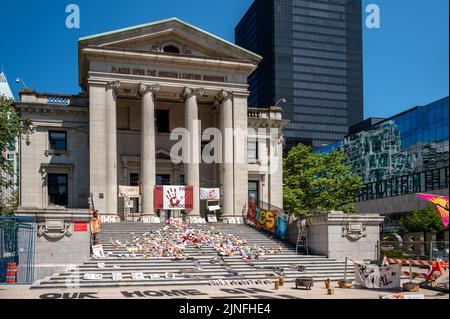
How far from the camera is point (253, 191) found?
171 ft

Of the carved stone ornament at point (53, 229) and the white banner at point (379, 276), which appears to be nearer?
the white banner at point (379, 276)

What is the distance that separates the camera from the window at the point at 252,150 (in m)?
51.7

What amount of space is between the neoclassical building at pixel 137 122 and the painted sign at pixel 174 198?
1.45 ft

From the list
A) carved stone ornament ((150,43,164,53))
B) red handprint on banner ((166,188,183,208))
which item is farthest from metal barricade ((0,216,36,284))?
carved stone ornament ((150,43,164,53))

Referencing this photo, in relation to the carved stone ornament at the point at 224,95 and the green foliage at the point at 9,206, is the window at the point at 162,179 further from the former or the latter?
the green foliage at the point at 9,206

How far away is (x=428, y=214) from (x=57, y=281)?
4977 centimetres

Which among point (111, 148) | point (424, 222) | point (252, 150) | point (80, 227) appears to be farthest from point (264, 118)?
point (80, 227)

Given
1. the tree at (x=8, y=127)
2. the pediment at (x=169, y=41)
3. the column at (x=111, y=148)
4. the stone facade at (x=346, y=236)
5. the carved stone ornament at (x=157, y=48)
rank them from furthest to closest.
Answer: the carved stone ornament at (x=157, y=48), the pediment at (x=169, y=41), the column at (x=111, y=148), the tree at (x=8, y=127), the stone facade at (x=346, y=236)

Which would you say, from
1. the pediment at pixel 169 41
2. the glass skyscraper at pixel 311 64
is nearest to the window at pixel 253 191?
the pediment at pixel 169 41

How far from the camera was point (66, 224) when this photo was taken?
30609 mm

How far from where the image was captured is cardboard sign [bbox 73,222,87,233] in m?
30.9

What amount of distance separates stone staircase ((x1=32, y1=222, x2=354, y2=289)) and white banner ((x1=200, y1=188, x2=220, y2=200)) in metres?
8.76

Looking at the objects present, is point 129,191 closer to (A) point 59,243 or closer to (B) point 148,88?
(B) point 148,88
